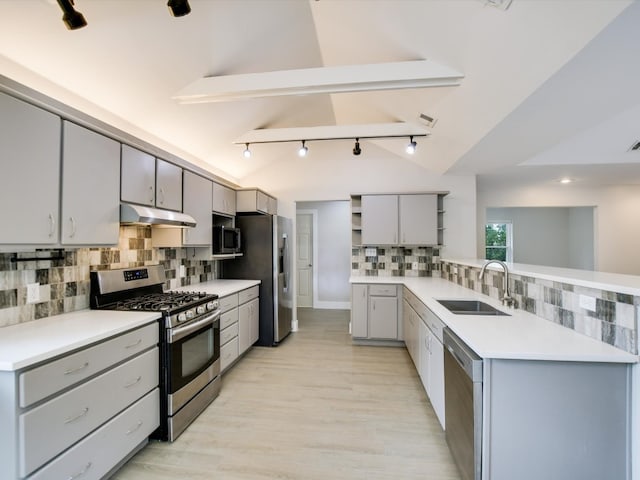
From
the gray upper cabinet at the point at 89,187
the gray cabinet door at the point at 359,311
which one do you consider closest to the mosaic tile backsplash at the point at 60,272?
the gray upper cabinet at the point at 89,187

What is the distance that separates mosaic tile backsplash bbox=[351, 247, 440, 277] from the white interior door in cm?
187

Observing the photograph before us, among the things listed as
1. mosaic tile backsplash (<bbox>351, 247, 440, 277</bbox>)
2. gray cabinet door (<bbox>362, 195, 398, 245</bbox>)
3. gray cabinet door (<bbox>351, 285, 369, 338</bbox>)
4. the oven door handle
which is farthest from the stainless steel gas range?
mosaic tile backsplash (<bbox>351, 247, 440, 277</bbox>)

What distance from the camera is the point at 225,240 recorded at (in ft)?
11.9

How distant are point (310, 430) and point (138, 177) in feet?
7.58

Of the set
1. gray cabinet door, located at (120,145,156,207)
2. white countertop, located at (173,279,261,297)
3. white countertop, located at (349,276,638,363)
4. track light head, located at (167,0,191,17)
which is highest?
track light head, located at (167,0,191,17)

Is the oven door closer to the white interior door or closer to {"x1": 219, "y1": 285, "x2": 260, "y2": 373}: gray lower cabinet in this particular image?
{"x1": 219, "y1": 285, "x2": 260, "y2": 373}: gray lower cabinet

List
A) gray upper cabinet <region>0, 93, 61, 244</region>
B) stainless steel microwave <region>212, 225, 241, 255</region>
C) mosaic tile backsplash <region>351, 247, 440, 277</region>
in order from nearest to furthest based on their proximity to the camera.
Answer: gray upper cabinet <region>0, 93, 61, 244</region>
stainless steel microwave <region>212, 225, 241, 255</region>
mosaic tile backsplash <region>351, 247, 440, 277</region>

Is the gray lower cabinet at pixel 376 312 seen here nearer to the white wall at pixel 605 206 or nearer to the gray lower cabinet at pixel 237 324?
the gray lower cabinet at pixel 237 324

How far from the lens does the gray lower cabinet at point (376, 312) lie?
3.90 meters

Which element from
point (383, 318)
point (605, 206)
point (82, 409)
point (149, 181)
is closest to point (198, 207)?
point (149, 181)

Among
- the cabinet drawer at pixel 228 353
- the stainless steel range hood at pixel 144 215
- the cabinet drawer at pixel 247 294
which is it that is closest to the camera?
the stainless steel range hood at pixel 144 215

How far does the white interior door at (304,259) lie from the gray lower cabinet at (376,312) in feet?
8.14

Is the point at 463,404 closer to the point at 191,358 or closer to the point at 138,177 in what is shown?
the point at 191,358

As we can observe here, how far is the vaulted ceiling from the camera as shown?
5.14ft
